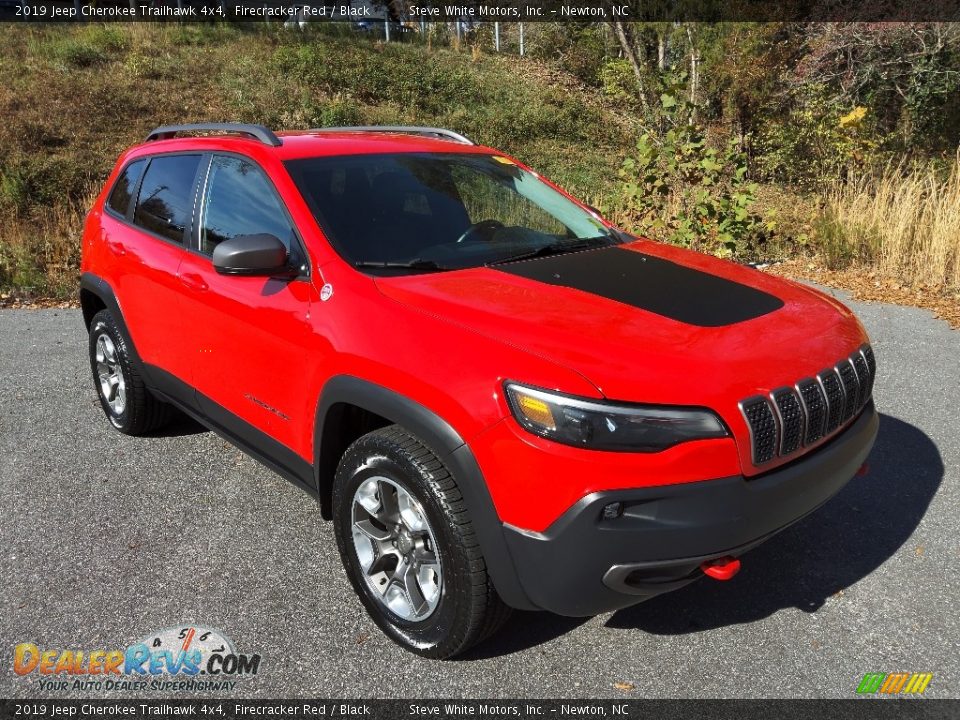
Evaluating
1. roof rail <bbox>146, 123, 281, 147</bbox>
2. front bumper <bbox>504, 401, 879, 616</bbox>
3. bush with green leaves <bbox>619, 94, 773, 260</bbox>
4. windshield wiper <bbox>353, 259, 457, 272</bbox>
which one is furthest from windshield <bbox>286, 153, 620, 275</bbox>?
bush with green leaves <bbox>619, 94, 773, 260</bbox>

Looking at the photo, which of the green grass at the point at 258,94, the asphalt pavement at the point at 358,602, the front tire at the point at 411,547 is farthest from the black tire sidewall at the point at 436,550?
the green grass at the point at 258,94

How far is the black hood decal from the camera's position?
276 centimetres

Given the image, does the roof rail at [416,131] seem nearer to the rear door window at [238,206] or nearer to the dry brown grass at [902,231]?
the rear door window at [238,206]

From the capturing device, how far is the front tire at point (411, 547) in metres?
2.42

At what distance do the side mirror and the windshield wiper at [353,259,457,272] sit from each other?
1.02 ft

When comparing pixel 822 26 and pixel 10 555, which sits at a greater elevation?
pixel 822 26

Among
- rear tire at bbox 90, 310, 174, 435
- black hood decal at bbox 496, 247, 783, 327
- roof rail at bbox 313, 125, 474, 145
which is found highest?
roof rail at bbox 313, 125, 474, 145

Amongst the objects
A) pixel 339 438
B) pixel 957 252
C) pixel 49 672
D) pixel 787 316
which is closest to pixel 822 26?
pixel 957 252

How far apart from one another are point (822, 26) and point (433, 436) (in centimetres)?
1378

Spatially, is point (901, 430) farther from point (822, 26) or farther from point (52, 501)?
point (822, 26)

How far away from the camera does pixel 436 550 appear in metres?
2.52

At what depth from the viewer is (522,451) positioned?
2.21 m

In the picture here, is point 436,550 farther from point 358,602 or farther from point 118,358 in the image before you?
point 118,358

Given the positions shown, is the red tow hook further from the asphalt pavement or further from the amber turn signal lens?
the amber turn signal lens
